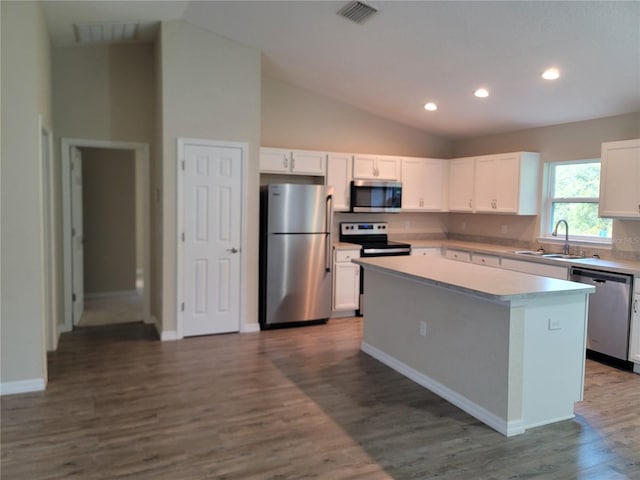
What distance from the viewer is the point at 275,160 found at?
5523 millimetres

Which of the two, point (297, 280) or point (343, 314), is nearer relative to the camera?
point (297, 280)

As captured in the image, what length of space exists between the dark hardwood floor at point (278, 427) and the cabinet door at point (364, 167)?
2.55 meters

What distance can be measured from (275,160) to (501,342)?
344 centimetres

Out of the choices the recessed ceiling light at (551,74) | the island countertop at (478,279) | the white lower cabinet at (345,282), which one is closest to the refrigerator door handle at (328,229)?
the white lower cabinet at (345,282)

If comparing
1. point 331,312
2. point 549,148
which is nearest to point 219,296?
point 331,312

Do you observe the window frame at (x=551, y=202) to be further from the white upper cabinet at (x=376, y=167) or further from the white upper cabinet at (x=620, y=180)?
the white upper cabinet at (x=376, y=167)

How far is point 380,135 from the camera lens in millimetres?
6496

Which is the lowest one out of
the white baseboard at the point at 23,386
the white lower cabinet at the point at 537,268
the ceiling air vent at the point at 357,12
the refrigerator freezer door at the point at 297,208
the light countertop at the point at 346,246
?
the white baseboard at the point at 23,386

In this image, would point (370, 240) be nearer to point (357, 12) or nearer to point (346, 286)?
point (346, 286)

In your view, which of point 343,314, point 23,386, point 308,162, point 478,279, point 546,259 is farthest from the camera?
point 343,314

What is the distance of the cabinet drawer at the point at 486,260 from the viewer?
17.6 feet

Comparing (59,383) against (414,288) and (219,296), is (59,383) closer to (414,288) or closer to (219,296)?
(219,296)

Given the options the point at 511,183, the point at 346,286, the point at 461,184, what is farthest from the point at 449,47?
the point at 346,286

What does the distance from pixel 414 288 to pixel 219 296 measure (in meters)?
2.22
